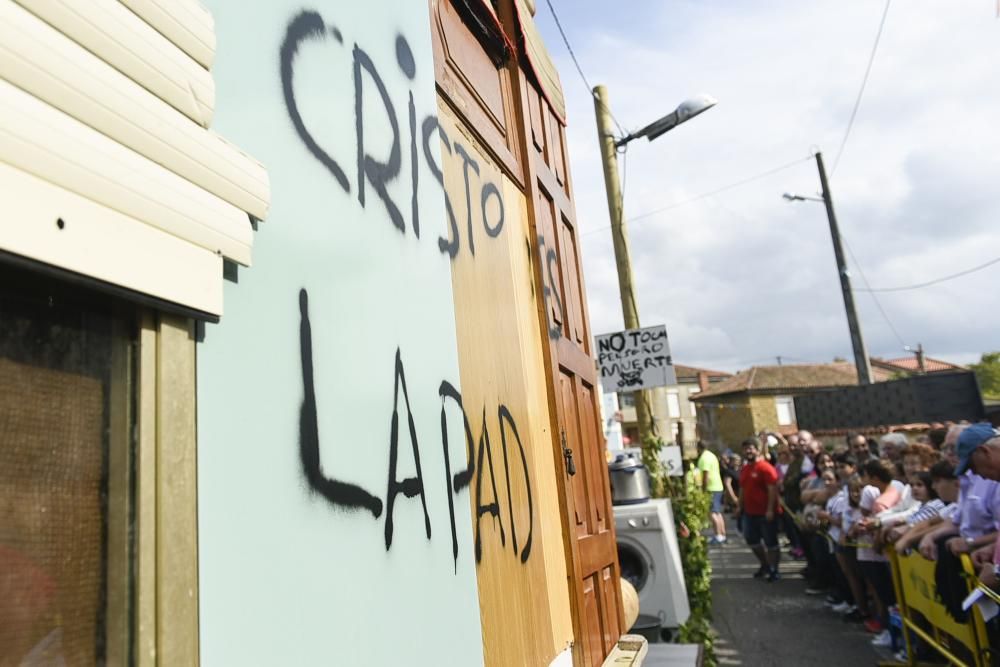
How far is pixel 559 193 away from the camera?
412 centimetres

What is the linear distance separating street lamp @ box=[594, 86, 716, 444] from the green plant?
61cm

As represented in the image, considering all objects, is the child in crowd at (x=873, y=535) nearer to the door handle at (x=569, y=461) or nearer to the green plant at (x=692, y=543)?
the green plant at (x=692, y=543)

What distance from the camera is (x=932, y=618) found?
477cm

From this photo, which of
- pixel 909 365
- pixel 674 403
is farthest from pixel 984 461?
pixel 909 365

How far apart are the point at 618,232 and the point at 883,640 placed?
5.14 meters

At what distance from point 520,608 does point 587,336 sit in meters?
2.04

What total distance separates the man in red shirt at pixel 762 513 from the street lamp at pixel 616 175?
203 cm

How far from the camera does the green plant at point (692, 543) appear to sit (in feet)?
20.6

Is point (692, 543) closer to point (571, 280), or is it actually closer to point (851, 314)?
point (571, 280)

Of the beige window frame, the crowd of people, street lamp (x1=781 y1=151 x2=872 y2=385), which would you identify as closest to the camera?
the beige window frame

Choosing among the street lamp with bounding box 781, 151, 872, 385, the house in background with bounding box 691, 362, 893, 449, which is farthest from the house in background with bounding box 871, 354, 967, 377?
the street lamp with bounding box 781, 151, 872, 385

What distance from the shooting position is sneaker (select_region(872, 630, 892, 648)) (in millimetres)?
6062

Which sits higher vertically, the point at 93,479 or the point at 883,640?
the point at 93,479

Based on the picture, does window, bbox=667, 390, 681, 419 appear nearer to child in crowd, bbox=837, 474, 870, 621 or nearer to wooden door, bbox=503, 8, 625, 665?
child in crowd, bbox=837, 474, 870, 621
